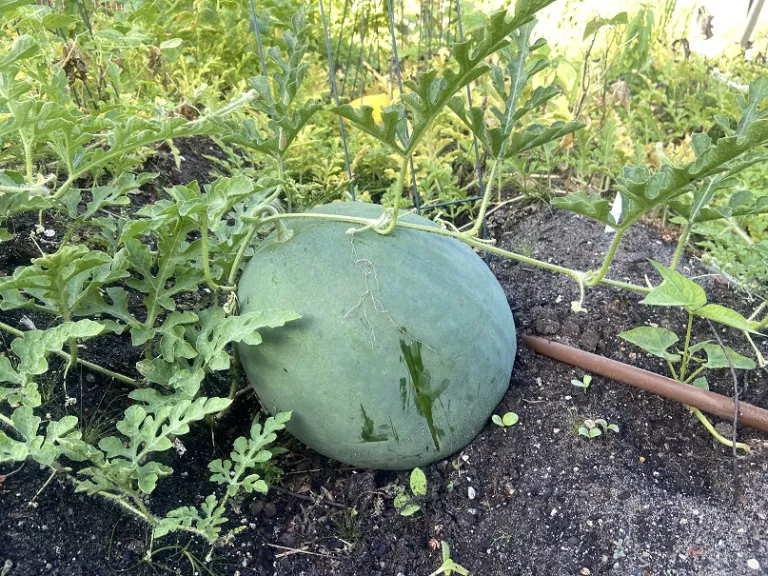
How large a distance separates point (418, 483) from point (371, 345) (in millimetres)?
380

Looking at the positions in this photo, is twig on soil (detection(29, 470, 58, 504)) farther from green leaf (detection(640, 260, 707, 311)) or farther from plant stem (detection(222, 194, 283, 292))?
green leaf (detection(640, 260, 707, 311))

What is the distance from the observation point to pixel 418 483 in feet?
5.25

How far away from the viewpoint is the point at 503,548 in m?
1.50

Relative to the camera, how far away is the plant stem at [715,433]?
1.59m

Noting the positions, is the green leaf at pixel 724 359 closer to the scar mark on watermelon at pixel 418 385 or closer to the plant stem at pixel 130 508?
the scar mark on watermelon at pixel 418 385

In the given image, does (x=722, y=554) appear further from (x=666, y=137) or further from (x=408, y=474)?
(x=666, y=137)

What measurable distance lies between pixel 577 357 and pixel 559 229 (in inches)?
28.7

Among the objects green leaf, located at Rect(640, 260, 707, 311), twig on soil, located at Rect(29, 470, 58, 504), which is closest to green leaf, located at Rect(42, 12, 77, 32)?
twig on soil, located at Rect(29, 470, 58, 504)

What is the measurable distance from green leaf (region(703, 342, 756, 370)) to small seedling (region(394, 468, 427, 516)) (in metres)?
0.75

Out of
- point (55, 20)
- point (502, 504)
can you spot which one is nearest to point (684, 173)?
point (502, 504)

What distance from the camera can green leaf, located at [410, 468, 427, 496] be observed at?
5.24ft

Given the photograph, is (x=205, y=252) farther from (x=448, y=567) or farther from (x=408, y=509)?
(x=448, y=567)

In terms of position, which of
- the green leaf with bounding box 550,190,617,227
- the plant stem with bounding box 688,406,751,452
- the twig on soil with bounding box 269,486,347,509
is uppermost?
the green leaf with bounding box 550,190,617,227

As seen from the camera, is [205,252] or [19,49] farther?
[205,252]
